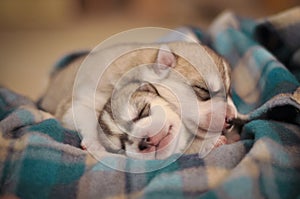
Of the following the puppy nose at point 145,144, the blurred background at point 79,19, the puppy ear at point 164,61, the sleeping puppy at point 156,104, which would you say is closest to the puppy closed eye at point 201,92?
the sleeping puppy at point 156,104

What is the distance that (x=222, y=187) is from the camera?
1055mm

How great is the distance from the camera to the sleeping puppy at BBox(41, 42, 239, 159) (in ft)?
4.47

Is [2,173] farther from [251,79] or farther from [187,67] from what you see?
[251,79]

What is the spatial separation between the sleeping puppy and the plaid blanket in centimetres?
9

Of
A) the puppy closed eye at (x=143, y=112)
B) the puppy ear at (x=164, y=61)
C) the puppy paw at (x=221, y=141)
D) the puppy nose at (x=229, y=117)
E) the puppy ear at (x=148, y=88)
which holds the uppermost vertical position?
the puppy ear at (x=164, y=61)

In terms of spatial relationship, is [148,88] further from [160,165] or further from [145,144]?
[160,165]

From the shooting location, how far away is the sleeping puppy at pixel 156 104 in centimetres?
136

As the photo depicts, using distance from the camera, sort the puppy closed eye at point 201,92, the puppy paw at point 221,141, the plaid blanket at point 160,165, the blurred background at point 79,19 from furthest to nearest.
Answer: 1. the blurred background at point 79,19
2. the puppy closed eye at point 201,92
3. the puppy paw at point 221,141
4. the plaid blanket at point 160,165

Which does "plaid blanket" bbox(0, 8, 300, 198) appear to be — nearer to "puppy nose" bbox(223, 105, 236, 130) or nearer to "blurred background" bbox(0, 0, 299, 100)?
"puppy nose" bbox(223, 105, 236, 130)

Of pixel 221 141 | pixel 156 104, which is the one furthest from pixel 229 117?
pixel 156 104

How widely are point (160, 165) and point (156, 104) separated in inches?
9.4

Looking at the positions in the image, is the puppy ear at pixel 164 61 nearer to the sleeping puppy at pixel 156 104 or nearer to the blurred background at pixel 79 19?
the sleeping puppy at pixel 156 104

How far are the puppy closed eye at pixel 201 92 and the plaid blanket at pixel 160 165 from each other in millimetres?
177

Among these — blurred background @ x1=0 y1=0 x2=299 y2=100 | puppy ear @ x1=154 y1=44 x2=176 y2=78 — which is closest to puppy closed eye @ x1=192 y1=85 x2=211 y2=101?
puppy ear @ x1=154 y1=44 x2=176 y2=78
